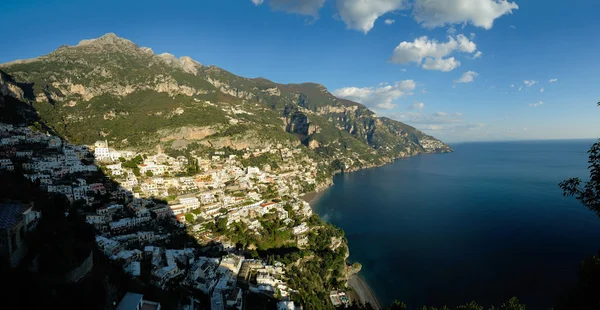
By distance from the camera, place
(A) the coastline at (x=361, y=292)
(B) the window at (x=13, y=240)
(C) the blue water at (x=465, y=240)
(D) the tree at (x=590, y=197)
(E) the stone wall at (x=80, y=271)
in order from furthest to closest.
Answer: (C) the blue water at (x=465, y=240) → (A) the coastline at (x=361, y=292) → (E) the stone wall at (x=80, y=271) → (B) the window at (x=13, y=240) → (D) the tree at (x=590, y=197)

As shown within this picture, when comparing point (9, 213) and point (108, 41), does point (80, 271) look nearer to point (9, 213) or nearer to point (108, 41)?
point (9, 213)

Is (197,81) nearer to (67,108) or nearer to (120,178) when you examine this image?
(67,108)

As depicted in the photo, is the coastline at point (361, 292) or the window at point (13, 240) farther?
the coastline at point (361, 292)

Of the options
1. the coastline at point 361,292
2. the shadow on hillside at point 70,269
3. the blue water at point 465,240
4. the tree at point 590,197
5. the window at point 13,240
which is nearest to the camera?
the tree at point 590,197

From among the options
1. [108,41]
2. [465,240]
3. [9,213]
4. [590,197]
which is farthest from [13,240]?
[108,41]

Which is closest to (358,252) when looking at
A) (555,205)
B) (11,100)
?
(555,205)

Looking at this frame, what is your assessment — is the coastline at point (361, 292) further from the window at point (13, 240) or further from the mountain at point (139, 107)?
the mountain at point (139, 107)

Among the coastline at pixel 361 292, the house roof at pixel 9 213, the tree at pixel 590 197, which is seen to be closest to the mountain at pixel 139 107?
the coastline at pixel 361 292

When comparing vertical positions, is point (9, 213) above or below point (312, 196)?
above
